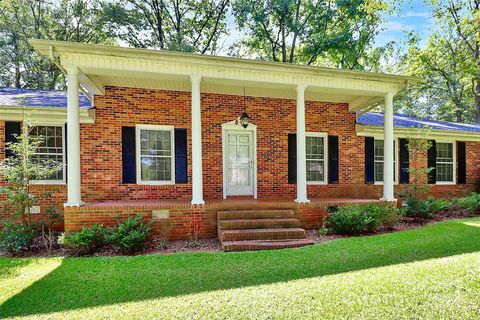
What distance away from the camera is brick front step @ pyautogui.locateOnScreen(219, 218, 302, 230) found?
237 inches

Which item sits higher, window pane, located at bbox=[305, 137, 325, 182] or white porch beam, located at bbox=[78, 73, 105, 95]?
white porch beam, located at bbox=[78, 73, 105, 95]

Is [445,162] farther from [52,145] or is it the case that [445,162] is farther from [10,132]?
[10,132]

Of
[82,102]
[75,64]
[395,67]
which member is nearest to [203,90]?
[75,64]

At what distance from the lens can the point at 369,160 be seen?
31.3 feet

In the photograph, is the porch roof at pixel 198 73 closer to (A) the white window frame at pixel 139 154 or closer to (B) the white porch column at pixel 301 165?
(B) the white porch column at pixel 301 165

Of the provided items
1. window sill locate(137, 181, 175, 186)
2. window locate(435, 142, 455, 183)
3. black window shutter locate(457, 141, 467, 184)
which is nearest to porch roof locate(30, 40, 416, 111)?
window sill locate(137, 181, 175, 186)

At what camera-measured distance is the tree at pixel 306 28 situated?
15.6 m

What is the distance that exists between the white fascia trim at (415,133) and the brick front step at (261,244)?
17.4 ft

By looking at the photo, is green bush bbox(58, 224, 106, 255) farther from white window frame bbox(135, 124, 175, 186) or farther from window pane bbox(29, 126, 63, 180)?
window pane bbox(29, 126, 63, 180)

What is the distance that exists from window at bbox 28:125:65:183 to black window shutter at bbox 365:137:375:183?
9351 millimetres

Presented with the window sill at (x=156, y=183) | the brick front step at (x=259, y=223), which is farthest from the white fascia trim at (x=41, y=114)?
the brick front step at (x=259, y=223)

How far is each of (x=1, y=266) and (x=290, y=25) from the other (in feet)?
55.1

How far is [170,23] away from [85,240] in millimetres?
16418

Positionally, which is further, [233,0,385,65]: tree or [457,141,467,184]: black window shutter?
[233,0,385,65]: tree
